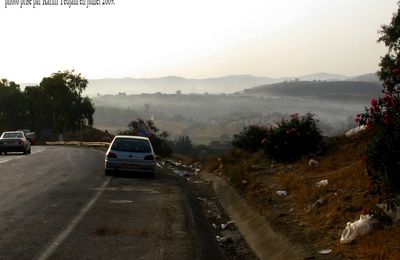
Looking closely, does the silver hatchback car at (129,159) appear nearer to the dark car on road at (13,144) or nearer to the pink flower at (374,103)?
the pink flower at (374,103)

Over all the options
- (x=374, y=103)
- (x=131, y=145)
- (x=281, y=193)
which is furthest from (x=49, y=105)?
(x=374, y=103)

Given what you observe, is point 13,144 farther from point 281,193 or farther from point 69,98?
point 69,98

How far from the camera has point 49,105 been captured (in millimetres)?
111312

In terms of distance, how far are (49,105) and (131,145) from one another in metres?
95.0

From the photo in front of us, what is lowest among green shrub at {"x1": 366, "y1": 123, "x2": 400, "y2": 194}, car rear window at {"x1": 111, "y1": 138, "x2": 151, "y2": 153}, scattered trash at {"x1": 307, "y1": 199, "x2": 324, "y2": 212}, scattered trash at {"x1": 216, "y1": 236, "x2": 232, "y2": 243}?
scattered trash at {"x1": 216, "y1": 236, "x2": 232, "y2": 243}

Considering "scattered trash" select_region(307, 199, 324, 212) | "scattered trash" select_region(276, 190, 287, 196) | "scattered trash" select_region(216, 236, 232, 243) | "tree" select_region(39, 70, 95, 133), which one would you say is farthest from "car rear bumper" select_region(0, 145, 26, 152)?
"tree" select_region(39, 70, 95, 133)

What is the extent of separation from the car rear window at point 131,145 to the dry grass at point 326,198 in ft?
11.7

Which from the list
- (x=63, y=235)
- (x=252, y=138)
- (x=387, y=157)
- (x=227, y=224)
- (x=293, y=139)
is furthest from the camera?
(x=252, y=138)

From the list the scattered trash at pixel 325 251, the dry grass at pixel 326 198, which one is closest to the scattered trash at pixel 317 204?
the dry grass at pixel 326 198

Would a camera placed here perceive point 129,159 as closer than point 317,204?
No

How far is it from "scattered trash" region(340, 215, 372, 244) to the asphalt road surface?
2.09 metres

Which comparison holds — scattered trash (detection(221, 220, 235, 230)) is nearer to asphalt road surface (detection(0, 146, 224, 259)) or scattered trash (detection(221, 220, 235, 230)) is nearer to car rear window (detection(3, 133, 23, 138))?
asphalt road surface (detection(0, 146, 224, 259))

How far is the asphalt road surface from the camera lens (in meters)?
8.37

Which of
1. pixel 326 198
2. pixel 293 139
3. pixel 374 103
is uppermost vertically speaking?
pixel 374 103
